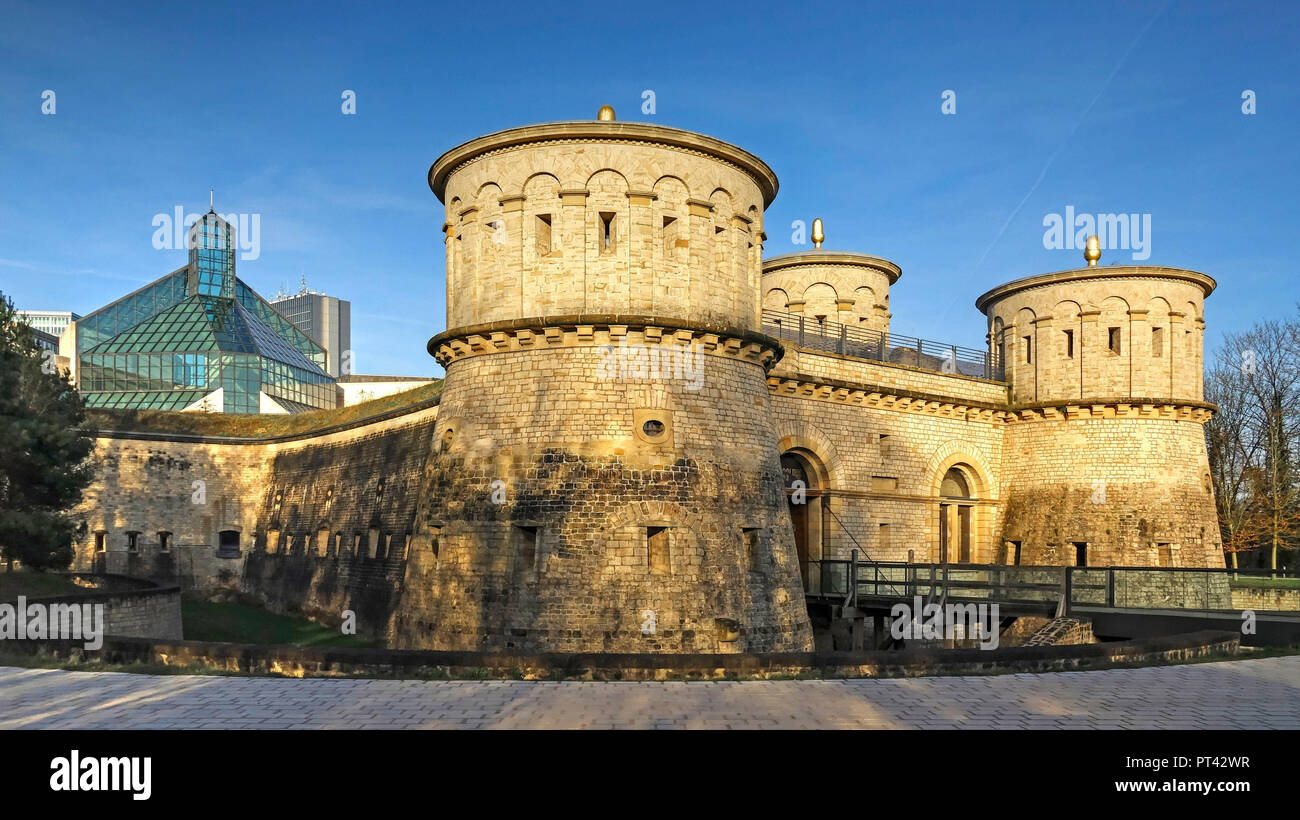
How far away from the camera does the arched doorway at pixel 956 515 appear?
1131 inches

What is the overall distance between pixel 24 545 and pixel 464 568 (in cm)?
1387

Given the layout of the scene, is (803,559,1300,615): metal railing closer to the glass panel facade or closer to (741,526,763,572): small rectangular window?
(741,526,763,572): small rectangular window

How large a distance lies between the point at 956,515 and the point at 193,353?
44.9m

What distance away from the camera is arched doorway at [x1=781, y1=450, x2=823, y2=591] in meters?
24.6

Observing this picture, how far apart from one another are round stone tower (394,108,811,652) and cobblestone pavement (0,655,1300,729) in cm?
653

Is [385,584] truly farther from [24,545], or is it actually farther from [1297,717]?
[1297,717]

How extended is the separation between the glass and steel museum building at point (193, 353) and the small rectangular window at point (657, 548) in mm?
42679

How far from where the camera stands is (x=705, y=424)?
1830cm

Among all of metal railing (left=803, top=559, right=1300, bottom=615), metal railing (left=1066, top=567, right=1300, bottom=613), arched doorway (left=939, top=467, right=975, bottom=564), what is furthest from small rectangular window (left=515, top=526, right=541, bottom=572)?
arched doorway (left=939, top=467, right=975, bottom=564)

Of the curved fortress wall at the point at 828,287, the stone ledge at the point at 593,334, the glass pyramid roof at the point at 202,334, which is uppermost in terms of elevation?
the glass pyramid roof at the point at 202,334

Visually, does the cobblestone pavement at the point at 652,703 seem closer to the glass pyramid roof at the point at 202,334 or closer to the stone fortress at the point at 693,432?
the stone fortress at the point at 693,432

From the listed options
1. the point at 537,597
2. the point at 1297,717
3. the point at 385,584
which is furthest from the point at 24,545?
the point at 1297,717

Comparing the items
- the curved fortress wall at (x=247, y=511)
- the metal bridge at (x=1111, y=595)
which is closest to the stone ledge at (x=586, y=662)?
the metal bridge at (x=1111, y=595)
